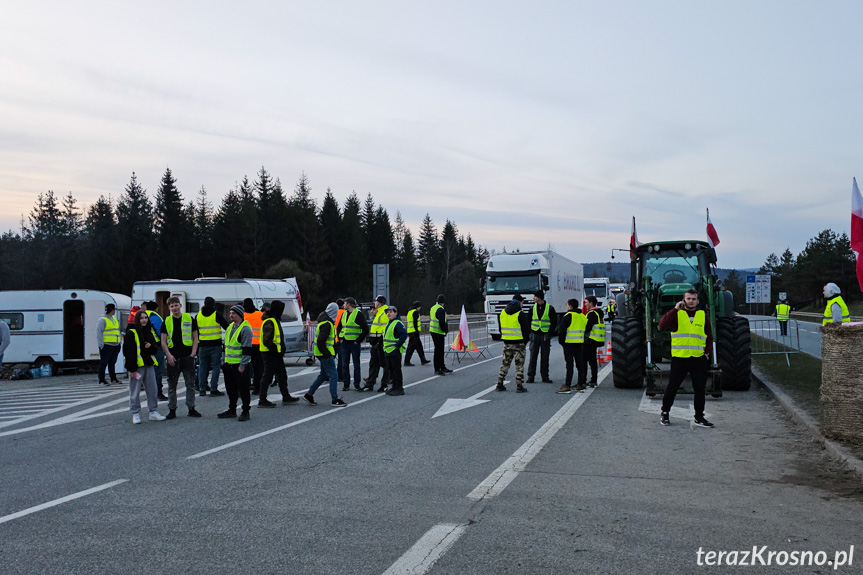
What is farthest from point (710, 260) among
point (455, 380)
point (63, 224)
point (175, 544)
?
point (63, 224)

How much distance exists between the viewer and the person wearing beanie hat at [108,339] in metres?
19.4

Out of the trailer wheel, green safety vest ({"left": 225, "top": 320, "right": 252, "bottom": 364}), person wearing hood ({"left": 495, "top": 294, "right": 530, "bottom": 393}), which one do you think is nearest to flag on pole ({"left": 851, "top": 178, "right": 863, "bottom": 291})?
person wearing hood ({"left": 495, "top": 294, "right": 530, "bottom": 393})

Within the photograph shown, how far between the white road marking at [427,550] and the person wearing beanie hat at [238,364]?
6805 millimetres

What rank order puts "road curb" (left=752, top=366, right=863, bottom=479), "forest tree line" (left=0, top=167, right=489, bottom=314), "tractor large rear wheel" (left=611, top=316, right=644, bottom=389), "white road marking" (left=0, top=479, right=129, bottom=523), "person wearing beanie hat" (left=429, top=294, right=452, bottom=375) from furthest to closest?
"forest tree line" (left=0, top=167, right=489, bottom=314)
"person wearing beanie hat" (left=429, top=294, right=452, bottom=375)
"tractor large rear wheel" (left=611, top=316, right=644, bottom=389)
"road curb" (left=752, top=366, right=863, bottom=479)
"white road marking" (left=0, top=479, right=129, bottom=523)

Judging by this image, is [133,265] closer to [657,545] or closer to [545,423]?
[545,423]

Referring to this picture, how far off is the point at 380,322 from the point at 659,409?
5.89m

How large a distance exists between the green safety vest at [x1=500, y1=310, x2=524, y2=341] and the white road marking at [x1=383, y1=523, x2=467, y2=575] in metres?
9.60

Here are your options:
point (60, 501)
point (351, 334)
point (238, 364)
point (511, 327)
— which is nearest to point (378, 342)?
point (351, 334)

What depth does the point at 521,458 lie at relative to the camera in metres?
8.48

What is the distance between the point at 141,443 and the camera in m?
10.0

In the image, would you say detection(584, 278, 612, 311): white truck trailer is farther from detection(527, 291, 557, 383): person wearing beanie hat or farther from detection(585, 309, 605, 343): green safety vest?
detection(585, 309, 605, 343): green safety vest

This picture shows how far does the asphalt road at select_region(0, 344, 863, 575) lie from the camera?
16.9ft

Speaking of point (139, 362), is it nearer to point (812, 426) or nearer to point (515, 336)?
point (515, 336)

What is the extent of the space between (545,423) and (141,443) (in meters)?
5.48
